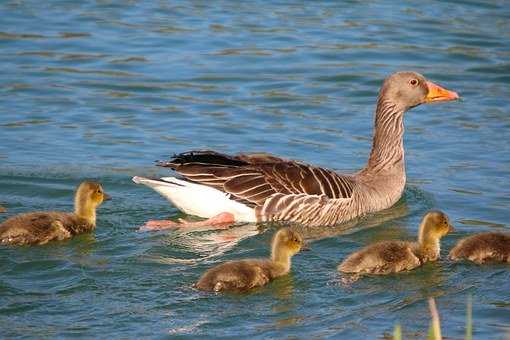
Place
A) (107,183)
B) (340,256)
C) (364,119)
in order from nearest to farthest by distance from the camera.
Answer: (340,256) < (107,183) < (364,119)

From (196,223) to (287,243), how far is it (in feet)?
6.68

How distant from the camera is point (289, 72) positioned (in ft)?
65.7

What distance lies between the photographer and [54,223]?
11664mm

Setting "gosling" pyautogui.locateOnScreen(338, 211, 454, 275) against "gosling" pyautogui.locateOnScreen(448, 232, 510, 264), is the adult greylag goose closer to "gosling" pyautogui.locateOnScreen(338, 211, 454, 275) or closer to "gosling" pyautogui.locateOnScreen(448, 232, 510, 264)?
"gosling" pyautogui.locateOnScreen(338, 211, 454, 275)

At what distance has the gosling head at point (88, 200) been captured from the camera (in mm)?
12039

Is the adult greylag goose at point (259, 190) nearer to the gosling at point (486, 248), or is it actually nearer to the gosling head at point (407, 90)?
the gosling head at point (407, 90)

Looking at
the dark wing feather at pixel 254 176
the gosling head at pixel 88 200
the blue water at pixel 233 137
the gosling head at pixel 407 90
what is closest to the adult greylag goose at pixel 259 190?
the dark wing feather at pixel 254 176

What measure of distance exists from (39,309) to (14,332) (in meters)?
0.49

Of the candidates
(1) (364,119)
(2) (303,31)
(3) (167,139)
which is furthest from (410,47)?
(3) (167,139)

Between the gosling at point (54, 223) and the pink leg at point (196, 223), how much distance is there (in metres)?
0.54

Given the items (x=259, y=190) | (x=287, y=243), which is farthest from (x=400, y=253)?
(x=259, y=190)

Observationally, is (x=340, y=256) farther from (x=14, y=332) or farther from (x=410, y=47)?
(x=410, y=47)

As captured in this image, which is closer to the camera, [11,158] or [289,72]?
[11,158]

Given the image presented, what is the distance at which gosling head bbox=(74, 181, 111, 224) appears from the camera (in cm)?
1204
